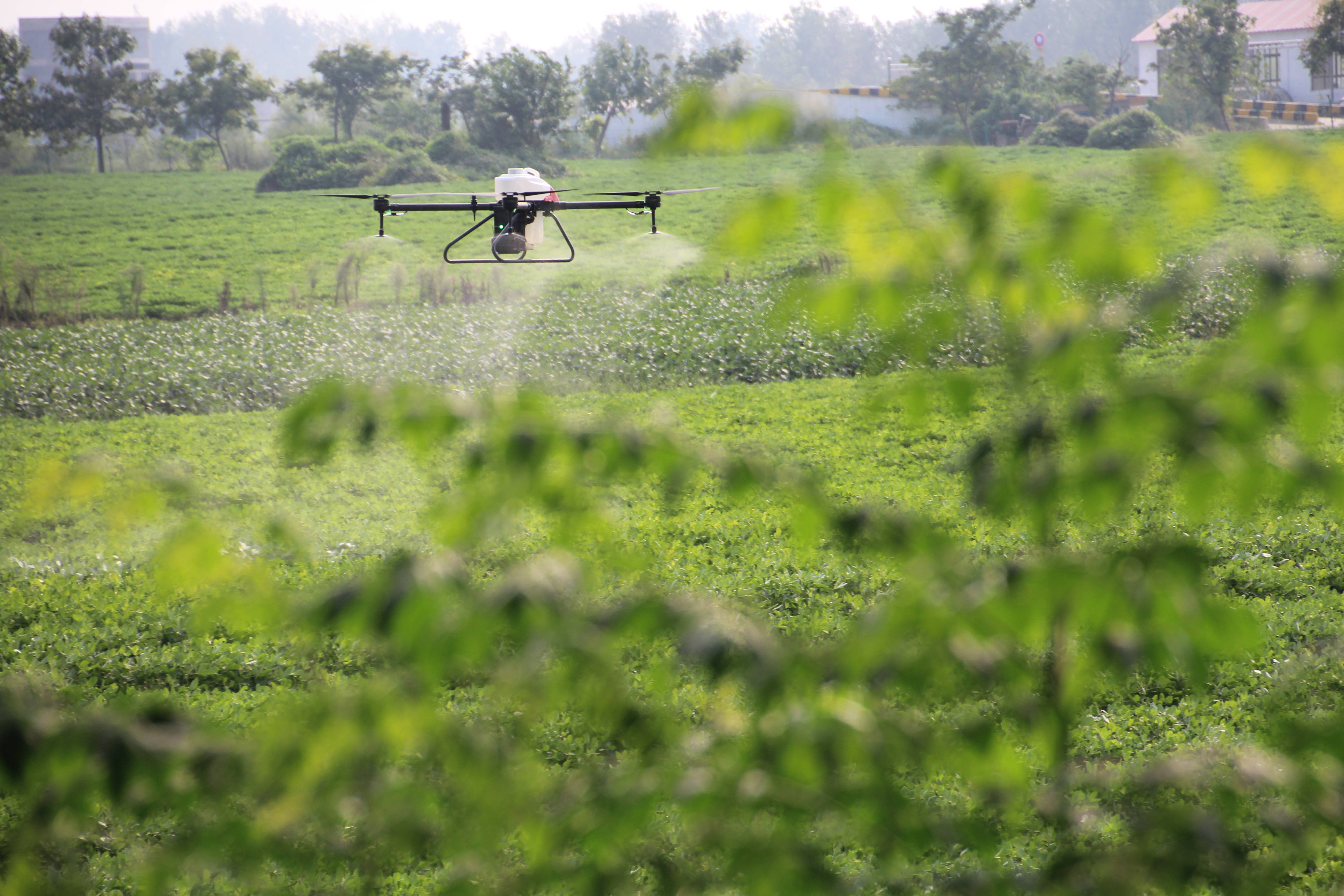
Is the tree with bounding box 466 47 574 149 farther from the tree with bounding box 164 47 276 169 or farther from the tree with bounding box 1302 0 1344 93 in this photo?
the tree with bounding box 1302 0 1344 93

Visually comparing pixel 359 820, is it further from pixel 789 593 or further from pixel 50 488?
pixel 789 593

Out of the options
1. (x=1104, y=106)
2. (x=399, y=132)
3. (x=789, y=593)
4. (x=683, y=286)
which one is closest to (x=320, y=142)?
(x=399, y=132)

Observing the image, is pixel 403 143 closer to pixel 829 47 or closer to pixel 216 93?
pixel 216 93

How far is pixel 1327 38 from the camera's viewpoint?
103 feet

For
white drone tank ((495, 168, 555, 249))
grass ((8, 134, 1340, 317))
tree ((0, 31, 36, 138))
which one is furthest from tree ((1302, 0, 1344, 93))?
tree ((0, 31, 36, 138))

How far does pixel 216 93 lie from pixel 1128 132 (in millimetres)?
33751

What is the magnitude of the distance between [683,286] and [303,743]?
60.0ft

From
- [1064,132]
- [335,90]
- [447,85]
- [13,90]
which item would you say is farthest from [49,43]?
[1064,132]

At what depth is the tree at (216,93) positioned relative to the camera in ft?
127

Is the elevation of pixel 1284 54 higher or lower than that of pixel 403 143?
higher

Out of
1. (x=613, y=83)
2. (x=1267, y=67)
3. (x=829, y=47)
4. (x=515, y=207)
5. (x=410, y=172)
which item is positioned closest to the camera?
(x=515, y=207)

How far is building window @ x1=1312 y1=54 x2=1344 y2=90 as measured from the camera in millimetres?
34656

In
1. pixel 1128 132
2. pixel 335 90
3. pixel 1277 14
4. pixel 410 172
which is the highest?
pixel 1277 14

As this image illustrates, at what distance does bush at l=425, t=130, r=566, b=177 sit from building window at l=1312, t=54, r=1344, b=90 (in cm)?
2609
